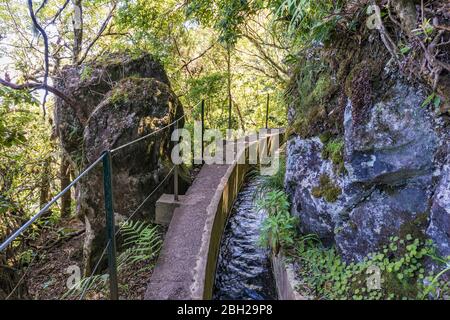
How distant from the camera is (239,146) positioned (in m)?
6.91

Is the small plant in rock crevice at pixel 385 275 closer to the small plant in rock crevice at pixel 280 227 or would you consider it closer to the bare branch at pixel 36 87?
the small plant in rock crevice at pixel 280 227

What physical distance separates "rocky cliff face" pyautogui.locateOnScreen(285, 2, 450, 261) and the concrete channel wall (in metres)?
1.05

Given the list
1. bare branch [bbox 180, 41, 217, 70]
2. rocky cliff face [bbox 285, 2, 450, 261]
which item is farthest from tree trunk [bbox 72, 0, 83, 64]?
rocky cliff face [bbox 285, 2, 450, 261]

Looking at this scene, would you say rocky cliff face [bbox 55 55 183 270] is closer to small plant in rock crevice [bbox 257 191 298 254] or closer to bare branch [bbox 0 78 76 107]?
bare branch [bbox 0 78 76 107]

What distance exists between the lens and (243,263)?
3951 mm

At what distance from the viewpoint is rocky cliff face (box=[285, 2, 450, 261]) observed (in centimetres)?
254

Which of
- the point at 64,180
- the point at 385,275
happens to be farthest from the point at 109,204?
the point at 64,180

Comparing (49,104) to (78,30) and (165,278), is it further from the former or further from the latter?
(165,278)

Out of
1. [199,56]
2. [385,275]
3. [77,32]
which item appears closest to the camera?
[385,275]

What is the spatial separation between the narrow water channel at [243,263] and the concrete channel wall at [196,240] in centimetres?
15

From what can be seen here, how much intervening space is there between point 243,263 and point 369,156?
2.00 metres

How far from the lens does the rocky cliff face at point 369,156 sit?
2.54m

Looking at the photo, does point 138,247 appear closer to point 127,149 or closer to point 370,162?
point 127,149
